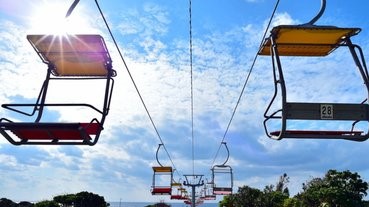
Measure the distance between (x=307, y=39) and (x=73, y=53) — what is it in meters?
2.96

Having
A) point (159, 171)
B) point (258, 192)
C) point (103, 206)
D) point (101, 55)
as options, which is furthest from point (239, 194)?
point (101, 55)

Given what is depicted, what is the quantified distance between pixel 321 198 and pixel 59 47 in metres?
32.9

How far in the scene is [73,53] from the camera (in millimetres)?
6039

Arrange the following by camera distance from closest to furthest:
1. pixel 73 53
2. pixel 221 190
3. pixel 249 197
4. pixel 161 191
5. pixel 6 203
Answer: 1. pixel 73 53
2. pixel 161 191
3. pixel 221 190
4. pixel 6 203
5. pixel 249 197

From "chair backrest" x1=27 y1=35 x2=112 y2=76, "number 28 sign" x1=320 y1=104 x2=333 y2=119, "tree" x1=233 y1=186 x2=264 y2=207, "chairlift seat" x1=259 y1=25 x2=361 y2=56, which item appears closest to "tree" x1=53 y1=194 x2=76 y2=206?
"tree" x1=233 y1=186 x2=264 y2=207

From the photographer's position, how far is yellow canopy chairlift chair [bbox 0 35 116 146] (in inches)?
199

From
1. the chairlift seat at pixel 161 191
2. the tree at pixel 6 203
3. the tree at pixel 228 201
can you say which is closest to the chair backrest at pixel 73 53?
the chairlift seat at pixel 161 191

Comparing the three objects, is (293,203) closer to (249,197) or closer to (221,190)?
(249,197)

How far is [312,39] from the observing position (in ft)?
17.5

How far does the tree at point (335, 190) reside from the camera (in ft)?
113

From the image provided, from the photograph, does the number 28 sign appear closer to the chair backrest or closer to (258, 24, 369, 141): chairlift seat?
(258, 24, 369, 141): chairlift seat

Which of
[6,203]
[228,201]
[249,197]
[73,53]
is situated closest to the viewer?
[73,53]

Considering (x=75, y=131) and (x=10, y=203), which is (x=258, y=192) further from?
(x=75, y=131)

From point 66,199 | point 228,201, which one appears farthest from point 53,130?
point 66,199
